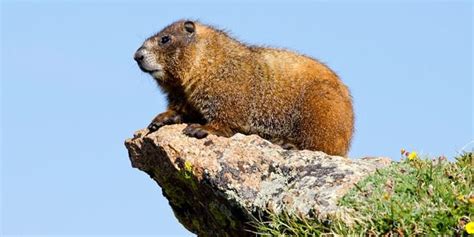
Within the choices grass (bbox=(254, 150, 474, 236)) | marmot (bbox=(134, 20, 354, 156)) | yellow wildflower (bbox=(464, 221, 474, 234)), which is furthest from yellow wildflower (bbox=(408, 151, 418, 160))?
marmot (bbox=(134, 20, 354, 156))

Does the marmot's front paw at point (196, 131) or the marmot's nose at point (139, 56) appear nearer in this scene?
the marmot's front paw at point (196, 131)

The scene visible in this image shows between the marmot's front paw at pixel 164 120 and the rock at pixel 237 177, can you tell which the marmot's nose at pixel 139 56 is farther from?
the rock at pixel 237 177

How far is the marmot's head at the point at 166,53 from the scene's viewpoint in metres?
9.28

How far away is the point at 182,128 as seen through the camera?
320 inches

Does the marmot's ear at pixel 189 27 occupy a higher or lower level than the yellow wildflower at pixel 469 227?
higher

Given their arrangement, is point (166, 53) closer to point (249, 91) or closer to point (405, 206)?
point (249, 91)

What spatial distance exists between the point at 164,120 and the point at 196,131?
758mm

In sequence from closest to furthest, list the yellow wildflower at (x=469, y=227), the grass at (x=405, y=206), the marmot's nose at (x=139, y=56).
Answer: the yellow wildflower at (x=469, y=227)
the grass at (x=405, y=206)
the marmot's nose at (x=139, y=56)

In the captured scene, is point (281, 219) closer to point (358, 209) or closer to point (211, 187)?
point (358, 209)

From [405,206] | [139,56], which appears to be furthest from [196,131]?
[405,206]

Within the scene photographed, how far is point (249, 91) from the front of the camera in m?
9.09

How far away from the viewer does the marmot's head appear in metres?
9.28

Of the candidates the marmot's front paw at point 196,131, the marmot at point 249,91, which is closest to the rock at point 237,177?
the marmot's front paw at point 196,131

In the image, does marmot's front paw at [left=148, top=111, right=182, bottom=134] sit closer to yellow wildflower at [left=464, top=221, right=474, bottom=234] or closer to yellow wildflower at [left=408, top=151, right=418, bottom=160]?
yellow wildflower at [left=408, top=151, right=418, bottom=160]
